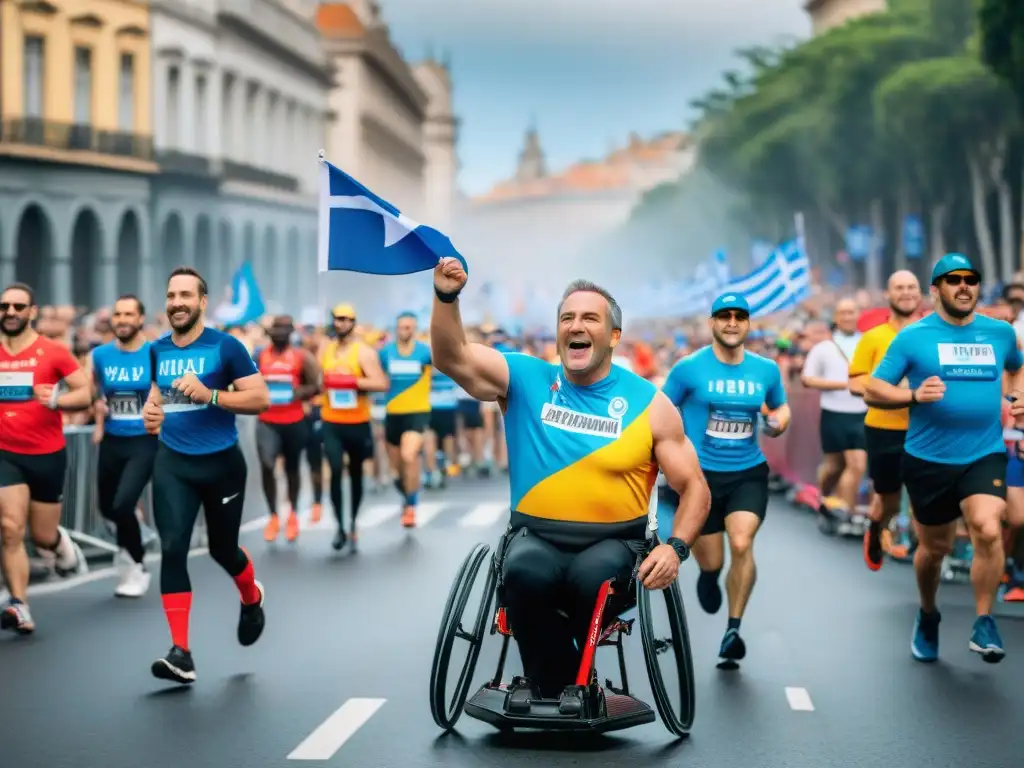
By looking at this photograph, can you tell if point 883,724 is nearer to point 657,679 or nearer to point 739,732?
point 739,732

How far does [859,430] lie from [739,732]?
28.5 ft

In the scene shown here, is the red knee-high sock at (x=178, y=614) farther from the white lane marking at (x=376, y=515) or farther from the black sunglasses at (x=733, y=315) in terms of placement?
the white lane marking at (x=376, y=515)

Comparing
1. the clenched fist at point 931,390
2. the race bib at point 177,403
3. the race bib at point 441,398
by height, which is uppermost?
the clenched fist at point 931,390

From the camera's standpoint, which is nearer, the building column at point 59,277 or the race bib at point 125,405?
the race bib at point 125,405

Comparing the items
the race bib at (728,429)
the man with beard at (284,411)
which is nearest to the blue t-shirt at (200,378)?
the race bib at (728,429)

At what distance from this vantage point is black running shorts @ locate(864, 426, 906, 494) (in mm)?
13227

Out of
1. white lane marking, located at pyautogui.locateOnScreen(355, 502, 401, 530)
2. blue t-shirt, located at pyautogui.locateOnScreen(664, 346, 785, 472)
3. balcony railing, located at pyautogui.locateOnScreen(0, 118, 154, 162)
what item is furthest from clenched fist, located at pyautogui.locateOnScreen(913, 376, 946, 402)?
balcony railing, located at pyautogui.locateOnScreen(0, 118, 154, 162)

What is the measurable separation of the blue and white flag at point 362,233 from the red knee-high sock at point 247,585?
8.18 feet

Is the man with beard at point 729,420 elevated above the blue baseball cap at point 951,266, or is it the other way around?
the blue baseball cap at point 951,266

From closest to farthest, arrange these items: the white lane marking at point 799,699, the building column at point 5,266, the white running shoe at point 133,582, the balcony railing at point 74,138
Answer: the white lane marking at point 799,699
the white running shoe at point 133,582
the building column at point 5,266
the balcony railing at point 74,138

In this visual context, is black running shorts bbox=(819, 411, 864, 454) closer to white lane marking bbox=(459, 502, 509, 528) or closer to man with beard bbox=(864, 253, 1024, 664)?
white lane marking bbox=(459, 502, 509, 528)

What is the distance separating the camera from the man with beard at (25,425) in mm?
11266

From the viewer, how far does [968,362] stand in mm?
9891

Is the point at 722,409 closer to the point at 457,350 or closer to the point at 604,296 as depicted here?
the point at 604,296
